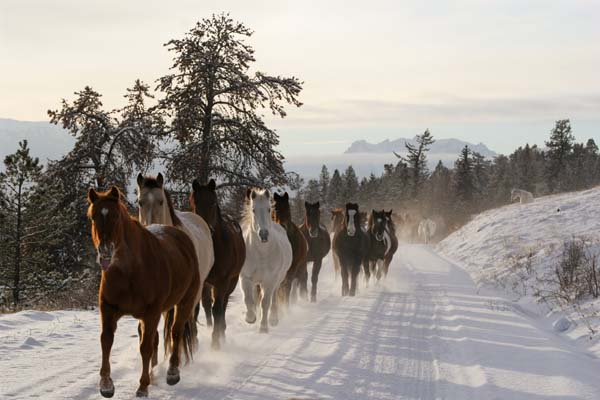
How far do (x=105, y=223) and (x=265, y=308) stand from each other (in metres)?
5.24

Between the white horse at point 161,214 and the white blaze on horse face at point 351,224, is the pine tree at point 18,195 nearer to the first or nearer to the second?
the white blaze on horse face at point 351,224

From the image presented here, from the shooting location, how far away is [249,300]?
9.72 m

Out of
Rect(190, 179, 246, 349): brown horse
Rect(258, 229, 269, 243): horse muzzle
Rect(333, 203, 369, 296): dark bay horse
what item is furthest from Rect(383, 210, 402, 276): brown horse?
Rect(190, 179, 246, 349): brown horse

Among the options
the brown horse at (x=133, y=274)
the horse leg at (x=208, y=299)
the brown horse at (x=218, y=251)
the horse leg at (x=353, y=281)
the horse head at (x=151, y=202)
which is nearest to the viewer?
the brown horse at (x=133, y=274)

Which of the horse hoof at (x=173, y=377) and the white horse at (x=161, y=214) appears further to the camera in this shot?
the white horse at (x=161, y=214)

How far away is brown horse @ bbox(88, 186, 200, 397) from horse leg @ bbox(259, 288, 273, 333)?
325cm

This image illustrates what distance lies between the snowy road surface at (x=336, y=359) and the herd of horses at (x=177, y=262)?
50 cm

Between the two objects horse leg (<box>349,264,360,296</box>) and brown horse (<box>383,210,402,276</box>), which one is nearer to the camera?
horse leg (<box>349,264,360,296</box>)

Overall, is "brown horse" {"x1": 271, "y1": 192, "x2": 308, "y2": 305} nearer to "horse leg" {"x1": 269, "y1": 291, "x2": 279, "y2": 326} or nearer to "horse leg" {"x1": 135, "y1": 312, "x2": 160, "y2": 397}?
"horse leg" {"x1": 269, "y1": 291, "x2": 279, "y2": 326}

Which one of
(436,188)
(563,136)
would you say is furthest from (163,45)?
(436,188)

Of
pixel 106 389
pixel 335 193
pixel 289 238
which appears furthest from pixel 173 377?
pixel 335 193

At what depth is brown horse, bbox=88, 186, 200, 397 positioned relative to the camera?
493cm

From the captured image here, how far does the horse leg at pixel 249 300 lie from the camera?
31.2 ft

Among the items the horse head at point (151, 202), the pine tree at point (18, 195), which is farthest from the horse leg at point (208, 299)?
the pine tree at point (18, 195)
